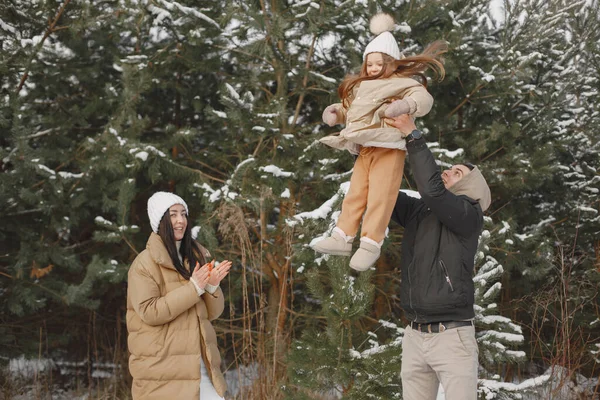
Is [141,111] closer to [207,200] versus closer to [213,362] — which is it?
[207,200]

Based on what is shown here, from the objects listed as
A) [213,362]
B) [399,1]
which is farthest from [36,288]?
[399,1]

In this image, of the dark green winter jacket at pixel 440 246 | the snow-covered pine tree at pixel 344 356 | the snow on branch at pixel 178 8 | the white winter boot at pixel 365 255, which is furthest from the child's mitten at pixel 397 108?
the snow on branch at pixel 178 8

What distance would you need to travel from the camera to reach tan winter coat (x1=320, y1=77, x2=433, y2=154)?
268 cm

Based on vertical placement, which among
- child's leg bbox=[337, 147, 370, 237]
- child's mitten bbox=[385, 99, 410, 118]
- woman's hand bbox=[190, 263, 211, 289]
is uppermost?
child's mitten bbox=[385, 99, 410, 118]

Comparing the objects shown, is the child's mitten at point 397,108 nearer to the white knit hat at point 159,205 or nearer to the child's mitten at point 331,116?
the child's mitten at point 331,116

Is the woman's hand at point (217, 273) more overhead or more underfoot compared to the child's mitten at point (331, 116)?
more underfoot

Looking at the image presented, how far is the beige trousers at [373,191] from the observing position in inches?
108

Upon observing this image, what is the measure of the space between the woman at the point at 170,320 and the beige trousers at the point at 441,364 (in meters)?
1.08

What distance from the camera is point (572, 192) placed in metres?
7.80

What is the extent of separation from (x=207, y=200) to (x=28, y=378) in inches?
143

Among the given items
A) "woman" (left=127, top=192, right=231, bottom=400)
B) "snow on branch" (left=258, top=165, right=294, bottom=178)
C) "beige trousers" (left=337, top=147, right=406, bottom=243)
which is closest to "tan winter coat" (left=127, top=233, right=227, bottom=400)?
"woman" (left=127, top=192, right=231, bottom=400)

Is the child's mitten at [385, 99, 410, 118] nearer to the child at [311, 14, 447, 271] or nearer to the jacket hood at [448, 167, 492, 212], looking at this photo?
the child at [311, 14, 447, 271]

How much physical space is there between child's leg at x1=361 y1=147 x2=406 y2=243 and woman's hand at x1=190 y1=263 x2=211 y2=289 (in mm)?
1046

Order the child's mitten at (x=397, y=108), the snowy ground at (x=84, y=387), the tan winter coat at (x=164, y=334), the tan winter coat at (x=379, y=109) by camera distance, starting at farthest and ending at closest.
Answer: the snowy ground at (x=84, y=387), the tan winter coat at (x=164, y=334), the tan winter coat at (x=379, y=109), the child's mitten at (x=397, y=108)
